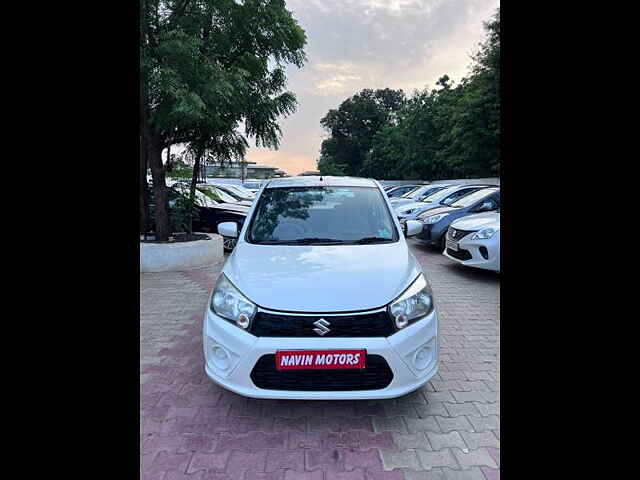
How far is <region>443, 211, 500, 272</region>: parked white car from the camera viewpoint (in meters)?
6.06

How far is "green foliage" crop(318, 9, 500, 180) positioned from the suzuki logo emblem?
306 centimetres

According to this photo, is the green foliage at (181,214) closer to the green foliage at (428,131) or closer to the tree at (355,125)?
the green foliage at (428,131)

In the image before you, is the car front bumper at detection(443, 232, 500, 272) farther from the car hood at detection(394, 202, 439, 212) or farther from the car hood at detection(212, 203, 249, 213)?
the car hood at detection(212, 203, 249, 213)

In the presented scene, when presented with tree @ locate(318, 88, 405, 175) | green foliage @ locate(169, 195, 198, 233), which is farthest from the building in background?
tree @ locate(318, 88, 405, 175)

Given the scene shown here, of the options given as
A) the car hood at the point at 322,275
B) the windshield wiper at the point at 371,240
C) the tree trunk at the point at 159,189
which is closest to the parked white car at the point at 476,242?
the windshield wiper at the point at 371,240

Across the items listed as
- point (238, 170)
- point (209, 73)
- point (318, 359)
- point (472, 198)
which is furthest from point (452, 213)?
point (238, 170)

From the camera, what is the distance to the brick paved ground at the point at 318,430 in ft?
7.06
